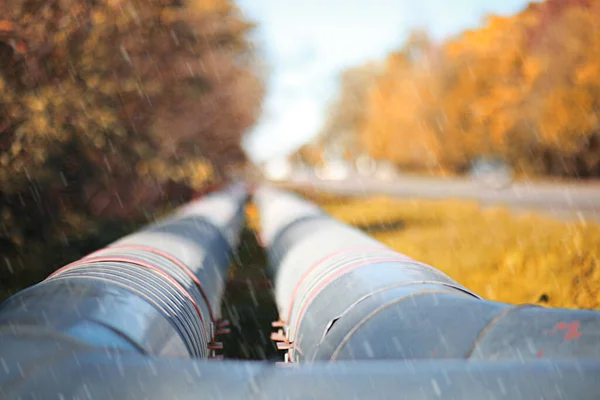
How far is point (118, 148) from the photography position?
11680 mm

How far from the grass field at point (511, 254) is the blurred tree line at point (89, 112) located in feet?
19.5

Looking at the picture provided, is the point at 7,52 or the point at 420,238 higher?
the point at 7,52

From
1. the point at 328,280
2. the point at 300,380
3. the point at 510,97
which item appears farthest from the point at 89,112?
the point at 510,97

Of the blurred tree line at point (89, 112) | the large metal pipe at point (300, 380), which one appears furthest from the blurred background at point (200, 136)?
the large metal pipe at point (300, 380)

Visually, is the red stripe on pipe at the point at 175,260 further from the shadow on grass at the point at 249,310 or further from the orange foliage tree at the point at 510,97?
the orange foliage tree at the point at 510,97

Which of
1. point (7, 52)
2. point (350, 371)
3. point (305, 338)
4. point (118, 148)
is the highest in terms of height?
point (7, 52)

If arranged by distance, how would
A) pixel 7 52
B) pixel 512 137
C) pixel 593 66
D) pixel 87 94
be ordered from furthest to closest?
pixel 512 137, pixel 593 66, pixel 87 94, pixel 7 52

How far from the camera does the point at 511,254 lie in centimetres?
951

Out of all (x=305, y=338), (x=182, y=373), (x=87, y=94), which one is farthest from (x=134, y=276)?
(x=87, y=94)

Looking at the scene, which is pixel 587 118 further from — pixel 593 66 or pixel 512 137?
pixel 512 137

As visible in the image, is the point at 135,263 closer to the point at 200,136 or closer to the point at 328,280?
the point at 328,280

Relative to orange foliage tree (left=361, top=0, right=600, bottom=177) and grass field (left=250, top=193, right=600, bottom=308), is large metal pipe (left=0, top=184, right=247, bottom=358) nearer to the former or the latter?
grass field (left=250, top=193, right=600, bottom=308)

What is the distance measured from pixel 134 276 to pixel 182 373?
1.80m

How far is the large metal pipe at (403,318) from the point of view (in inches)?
99.9
